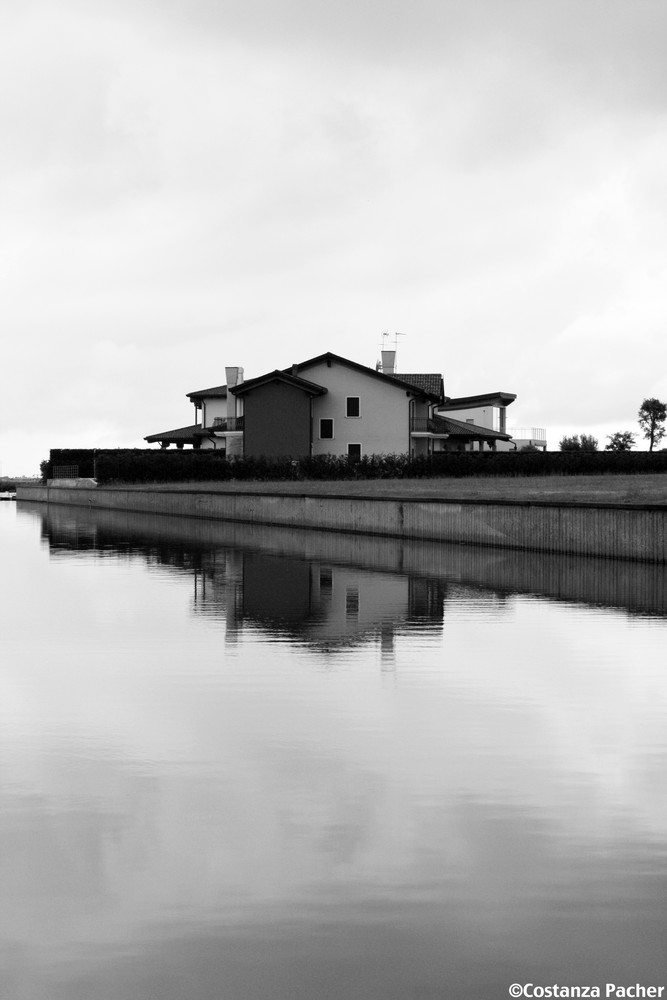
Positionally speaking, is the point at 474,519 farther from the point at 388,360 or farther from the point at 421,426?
the point at 388,360

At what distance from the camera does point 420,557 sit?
28828 millimetres

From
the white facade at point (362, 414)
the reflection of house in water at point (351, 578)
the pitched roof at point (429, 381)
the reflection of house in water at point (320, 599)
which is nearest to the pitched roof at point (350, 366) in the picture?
the white facade at point (362, 414)

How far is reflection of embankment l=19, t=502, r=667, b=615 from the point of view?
2064 centimetres

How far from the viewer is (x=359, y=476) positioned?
6694 cm

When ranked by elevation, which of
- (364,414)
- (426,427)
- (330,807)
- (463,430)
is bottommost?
(330,807)

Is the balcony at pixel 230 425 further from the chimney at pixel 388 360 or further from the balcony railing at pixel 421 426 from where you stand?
the chimney at pixel 388 360

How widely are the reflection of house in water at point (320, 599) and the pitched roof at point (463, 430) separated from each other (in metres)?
59.2

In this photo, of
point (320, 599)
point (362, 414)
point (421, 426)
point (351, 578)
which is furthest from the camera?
point (421, 426)

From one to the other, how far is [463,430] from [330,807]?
81429mm

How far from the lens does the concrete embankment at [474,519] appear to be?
1005 inches

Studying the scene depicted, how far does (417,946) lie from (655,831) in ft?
6.83

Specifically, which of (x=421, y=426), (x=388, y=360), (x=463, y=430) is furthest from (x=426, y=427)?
(x=388, y=360)

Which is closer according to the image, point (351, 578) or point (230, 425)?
point (351, 578)

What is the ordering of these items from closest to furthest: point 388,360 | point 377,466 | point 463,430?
1. point 377,466
2. point 463,430
3. point 388,360
